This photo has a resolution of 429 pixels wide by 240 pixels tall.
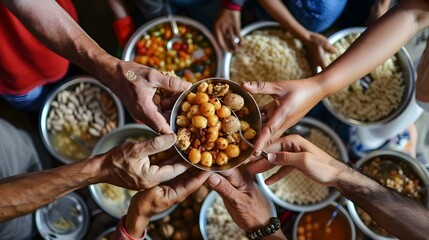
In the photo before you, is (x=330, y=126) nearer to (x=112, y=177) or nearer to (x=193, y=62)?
(x=193, y=62)

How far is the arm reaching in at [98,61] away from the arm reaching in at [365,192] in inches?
16.4

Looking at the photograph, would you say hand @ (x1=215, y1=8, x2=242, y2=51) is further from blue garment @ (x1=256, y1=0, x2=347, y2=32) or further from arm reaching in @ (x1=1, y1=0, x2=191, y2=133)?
arm reaching in @ (x1=1, y1=0, x2=191, y2=133)

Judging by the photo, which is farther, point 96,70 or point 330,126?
point 330,126

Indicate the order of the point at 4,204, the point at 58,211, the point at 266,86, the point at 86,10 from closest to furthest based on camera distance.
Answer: the point at 4,204
the point at 266,86
the point at 58,211
the point at 86,10

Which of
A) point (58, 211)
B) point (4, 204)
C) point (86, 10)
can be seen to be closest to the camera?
point (4, 204)

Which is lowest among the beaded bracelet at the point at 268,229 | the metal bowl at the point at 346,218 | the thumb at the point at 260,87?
the metal bowl at the point at 346,218

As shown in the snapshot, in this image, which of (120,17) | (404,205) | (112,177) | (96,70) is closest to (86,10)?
(120,17)

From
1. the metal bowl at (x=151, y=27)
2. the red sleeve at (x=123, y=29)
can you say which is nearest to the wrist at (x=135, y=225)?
the metal bowl at (x=151, y=27)

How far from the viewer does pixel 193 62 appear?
202 centimetres

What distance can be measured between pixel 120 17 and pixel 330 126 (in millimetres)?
1195

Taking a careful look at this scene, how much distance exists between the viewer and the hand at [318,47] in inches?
73.4

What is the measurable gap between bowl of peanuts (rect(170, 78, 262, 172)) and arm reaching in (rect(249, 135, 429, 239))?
4.4 inches

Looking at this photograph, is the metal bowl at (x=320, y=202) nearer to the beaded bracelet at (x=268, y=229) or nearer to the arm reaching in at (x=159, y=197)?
the beaded bracelet at (x=268, y=229)

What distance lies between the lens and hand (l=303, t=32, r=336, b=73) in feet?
6.12
